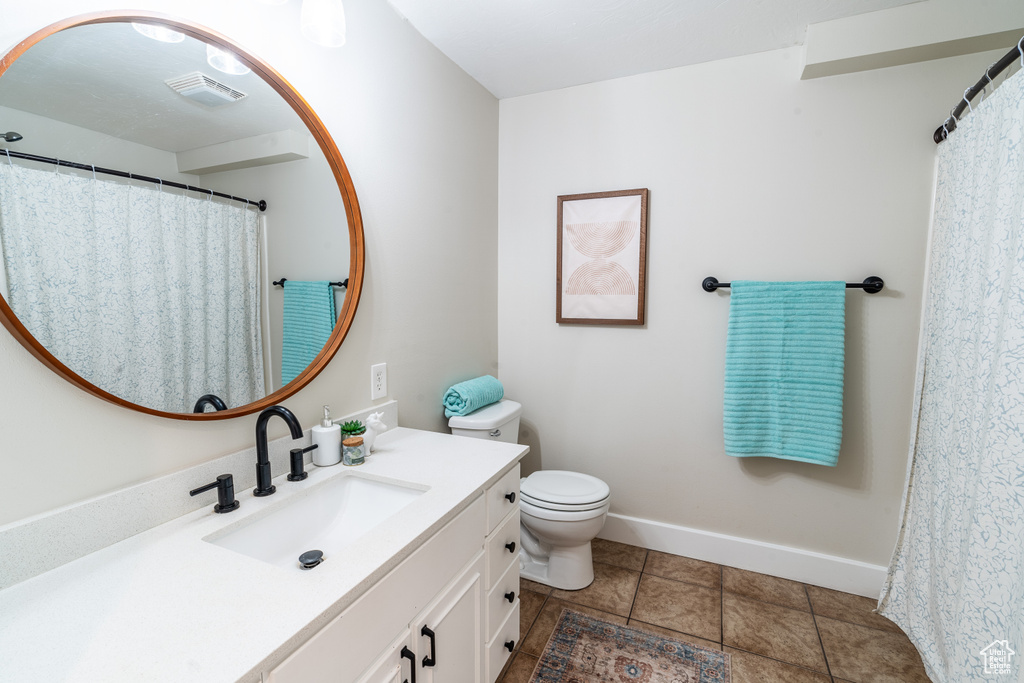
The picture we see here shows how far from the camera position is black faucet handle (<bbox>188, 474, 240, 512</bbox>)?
1040 millimetres

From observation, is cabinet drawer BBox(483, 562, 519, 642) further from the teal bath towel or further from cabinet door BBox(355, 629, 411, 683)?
the teal bath towel

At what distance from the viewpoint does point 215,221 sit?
1086 millimetres

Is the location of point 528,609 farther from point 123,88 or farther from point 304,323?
point 123,88

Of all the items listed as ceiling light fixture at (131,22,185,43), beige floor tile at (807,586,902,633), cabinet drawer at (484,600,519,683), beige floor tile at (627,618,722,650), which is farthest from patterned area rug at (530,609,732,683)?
ceiling light fixture at (131,22,185,43)

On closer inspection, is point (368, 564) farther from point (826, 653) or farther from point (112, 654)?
point (826, 653)


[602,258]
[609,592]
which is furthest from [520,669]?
[602,258]

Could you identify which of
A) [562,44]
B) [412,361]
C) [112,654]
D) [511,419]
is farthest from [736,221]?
[112,654]

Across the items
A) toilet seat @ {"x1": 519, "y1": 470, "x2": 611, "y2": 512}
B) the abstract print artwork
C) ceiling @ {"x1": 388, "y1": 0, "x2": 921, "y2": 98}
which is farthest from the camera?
the abstract print artwork

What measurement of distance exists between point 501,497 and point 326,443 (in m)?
0.54

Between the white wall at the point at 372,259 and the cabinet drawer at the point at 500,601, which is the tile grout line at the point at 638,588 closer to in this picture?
the cabinet drawer at the point at 500,601

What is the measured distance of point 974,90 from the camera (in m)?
1.43

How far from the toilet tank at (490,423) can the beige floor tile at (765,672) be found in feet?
3.91

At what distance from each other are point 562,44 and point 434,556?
1.97 metres

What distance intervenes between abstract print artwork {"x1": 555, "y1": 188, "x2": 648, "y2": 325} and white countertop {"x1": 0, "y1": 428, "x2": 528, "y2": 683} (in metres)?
1.47
